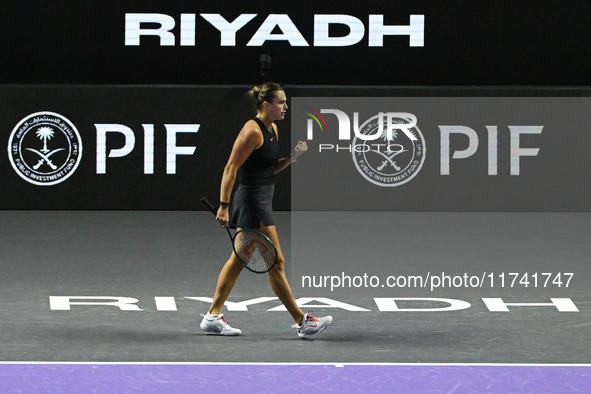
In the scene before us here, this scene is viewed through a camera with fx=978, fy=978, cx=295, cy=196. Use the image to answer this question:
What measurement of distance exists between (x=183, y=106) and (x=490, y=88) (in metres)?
3.74

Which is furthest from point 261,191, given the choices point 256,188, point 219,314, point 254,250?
point 219,314

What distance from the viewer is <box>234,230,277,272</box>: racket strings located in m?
5.68

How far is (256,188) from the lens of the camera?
5.79 m

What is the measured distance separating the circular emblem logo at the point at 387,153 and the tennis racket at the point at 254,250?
6235 millimetres

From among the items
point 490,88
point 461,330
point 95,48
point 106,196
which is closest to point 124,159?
point 106,196

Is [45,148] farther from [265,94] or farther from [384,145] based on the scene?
[265,94]

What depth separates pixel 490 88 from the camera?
468 inches

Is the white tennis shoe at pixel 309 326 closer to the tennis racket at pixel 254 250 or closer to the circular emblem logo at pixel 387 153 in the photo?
the tennis racket at pixel 254 250

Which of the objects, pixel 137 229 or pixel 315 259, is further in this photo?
pixel 137 229

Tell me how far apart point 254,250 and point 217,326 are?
54cm
